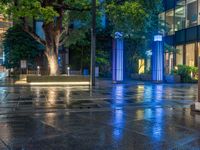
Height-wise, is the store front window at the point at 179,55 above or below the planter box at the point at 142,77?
above

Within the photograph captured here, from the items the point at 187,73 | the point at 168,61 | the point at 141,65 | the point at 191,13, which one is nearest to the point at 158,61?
the point at 187,73

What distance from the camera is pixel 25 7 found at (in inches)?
1015

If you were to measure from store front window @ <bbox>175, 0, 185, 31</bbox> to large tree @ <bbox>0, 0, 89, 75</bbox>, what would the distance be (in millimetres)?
13439

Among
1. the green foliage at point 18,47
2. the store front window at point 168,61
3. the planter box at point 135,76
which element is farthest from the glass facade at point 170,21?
the green foliage at point 18,47

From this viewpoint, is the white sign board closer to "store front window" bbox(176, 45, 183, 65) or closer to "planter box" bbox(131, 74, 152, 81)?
"planter box" bbox(131, 74, 152, 81)

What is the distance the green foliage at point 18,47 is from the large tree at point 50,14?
1080cm

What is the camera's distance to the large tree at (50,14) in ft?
84.4

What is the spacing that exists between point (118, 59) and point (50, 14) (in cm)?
897

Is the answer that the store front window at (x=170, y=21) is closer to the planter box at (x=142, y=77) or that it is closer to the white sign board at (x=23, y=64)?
the planter box at (x=142, y=77)

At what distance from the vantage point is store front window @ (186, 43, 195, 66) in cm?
3995

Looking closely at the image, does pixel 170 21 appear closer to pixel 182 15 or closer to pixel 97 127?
pixel 182 15

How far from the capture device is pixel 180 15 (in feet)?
141

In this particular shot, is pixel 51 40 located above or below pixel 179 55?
above

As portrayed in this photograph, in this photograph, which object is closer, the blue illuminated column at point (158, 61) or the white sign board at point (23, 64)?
the blue illuminated column at point (158, 61)
